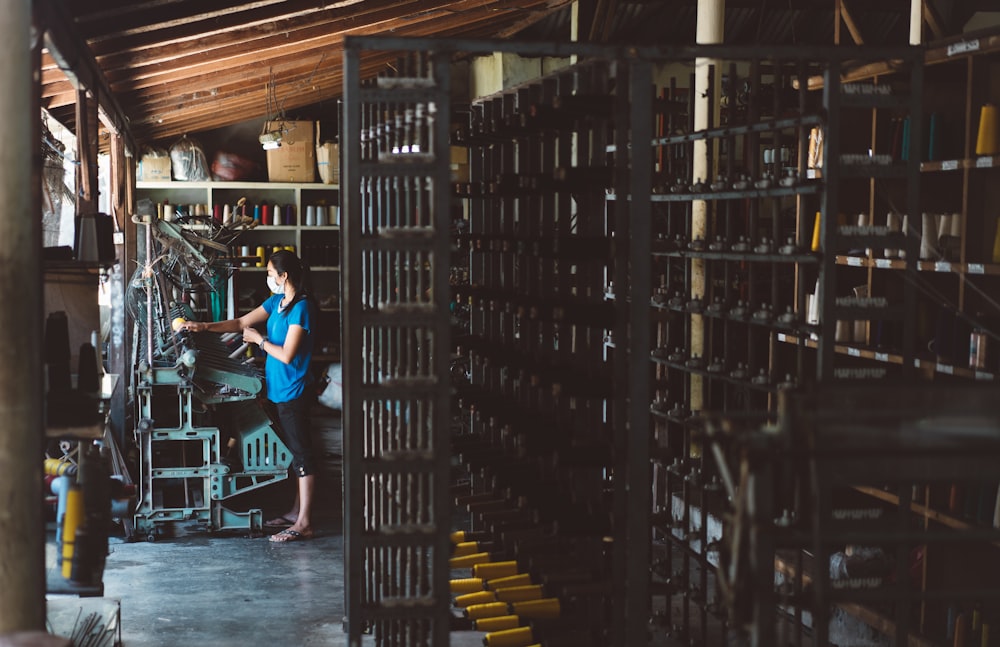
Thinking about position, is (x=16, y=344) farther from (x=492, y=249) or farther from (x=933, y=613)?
(x=933, y=613)

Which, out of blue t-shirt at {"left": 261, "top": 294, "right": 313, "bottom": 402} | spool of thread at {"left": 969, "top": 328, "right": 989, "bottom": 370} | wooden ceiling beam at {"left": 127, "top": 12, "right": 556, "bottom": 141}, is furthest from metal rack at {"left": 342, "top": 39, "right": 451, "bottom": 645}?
wooden ceiling beam at {"left": 127, "top": 12, "right": 556, "bottom": 141}

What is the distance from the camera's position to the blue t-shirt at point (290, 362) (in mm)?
7539

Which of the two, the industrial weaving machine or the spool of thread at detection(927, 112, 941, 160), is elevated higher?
the spool of thread at detection(927, 112, 941, 160)

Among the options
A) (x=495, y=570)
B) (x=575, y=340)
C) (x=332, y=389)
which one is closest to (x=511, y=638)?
(x=495, y=570)

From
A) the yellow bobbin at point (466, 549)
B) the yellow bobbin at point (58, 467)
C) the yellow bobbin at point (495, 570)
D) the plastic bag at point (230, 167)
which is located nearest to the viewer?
the yellow bobbin at point (58, 467)

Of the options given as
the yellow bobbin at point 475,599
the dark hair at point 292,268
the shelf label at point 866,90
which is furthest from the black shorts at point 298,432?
the shelf label at point 866,90

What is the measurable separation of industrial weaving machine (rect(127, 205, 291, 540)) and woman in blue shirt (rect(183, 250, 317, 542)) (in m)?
0.26

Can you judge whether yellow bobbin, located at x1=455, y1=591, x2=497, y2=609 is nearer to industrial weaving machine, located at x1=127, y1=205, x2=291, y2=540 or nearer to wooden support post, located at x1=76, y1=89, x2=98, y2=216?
wooden support post, located at x1=76, y1=89, x2=98, y2=216

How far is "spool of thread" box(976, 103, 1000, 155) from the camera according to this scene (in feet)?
16.9

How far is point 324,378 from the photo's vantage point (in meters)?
12.9

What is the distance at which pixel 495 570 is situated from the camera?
5.36 meters

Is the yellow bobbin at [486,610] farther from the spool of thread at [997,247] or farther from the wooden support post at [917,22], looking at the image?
the wooden support post at [917,22]

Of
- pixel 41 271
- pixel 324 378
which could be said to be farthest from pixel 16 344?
pixel 324 378

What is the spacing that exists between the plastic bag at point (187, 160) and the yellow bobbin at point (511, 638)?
29.2 ft
